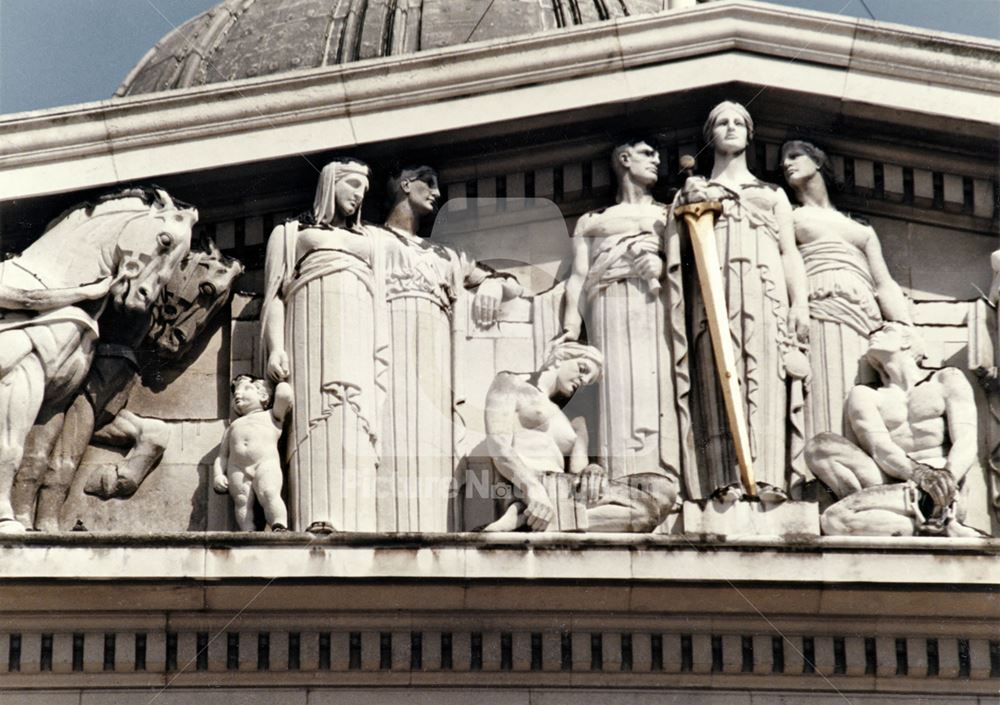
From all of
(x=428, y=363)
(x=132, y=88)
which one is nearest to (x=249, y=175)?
(x=428, y=363)

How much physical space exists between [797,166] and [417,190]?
8.75ft

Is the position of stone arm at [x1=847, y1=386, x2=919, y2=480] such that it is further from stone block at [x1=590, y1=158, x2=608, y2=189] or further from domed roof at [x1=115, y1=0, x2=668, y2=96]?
domed roof at [x1=115, y1=0, x2=668, y2=96]

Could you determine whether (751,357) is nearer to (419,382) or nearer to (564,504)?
(564,504)

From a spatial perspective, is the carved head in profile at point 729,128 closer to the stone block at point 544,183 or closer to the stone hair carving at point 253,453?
the stone block at point 544,183

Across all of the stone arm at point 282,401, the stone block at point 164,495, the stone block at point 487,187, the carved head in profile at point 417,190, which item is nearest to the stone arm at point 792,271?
the stone block at point 487,187

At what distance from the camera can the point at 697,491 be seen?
A: 18906mm

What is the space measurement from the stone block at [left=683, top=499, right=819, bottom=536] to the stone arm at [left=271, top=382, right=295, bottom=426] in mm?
2710

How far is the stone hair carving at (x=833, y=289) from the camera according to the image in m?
19.3

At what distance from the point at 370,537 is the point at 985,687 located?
414 centimetres

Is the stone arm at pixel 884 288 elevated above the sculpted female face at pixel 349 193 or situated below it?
below

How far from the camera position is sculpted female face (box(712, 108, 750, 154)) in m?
19.9

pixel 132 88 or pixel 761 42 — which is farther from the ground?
pixel 132 88

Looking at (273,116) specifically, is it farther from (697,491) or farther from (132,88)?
(132,88)

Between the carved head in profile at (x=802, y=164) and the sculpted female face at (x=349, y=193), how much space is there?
2977mm
